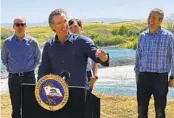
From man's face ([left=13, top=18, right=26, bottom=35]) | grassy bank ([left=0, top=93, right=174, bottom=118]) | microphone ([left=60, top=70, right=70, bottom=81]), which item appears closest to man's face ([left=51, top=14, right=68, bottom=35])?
microphone ([left=60, top=70, right=70, bottom=81])

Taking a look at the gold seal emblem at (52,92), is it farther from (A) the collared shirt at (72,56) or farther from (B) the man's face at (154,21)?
(B) the man's face at (154,21)

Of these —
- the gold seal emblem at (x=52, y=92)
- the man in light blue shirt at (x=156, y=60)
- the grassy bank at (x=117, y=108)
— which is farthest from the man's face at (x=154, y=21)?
the grassy bank at (x=117, y=108)

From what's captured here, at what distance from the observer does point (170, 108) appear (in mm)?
6602

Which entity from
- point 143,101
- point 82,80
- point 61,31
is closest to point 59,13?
point 61,31

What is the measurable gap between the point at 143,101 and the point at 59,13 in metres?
2.01

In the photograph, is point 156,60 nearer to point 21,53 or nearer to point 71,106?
point 21,53

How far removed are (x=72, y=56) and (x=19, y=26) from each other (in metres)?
2.08

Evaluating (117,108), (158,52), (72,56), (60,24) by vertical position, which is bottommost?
(117,108)

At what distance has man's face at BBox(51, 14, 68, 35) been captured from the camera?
279 centimetres

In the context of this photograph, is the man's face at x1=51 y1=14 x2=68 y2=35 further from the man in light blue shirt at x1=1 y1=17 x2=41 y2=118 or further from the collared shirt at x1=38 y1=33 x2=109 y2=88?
the man in light blue shirt at x1=1 y1=17 x2=41 y2=118

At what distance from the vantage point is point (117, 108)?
6723mm

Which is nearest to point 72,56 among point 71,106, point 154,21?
point 71,106

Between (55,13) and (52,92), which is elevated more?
(55,13)

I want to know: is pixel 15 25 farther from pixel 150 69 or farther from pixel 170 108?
pixel 170 108
